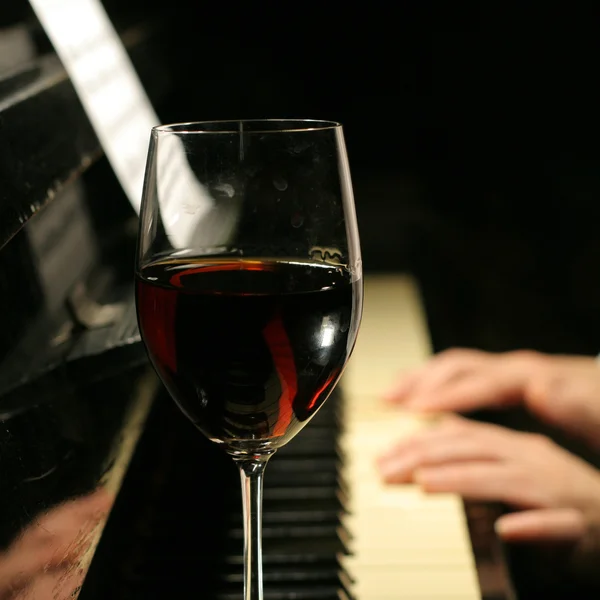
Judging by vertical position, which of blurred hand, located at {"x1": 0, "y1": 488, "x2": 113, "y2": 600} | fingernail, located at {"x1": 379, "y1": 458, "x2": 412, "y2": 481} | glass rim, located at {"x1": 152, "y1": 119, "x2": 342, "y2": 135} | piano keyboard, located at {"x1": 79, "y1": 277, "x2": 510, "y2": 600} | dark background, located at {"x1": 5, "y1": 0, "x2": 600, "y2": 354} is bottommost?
dark background, located at {"x1": 5, "y1": 0, "x2": 600, "y2": 354}

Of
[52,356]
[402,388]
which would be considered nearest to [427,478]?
[402,388]

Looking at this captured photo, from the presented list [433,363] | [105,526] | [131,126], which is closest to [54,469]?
[105,526]

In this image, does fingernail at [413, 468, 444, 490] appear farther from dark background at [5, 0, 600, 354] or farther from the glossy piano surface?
dark background at [5, 0, 600, 354]

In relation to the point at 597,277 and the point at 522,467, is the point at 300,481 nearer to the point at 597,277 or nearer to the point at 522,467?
the point at 522,467

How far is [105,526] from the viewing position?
80 cm

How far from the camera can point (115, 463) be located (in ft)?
2.69

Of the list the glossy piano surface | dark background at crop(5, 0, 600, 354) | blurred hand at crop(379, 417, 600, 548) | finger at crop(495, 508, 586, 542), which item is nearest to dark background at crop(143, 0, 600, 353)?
dark background at crop(5, 0, 600, 354)

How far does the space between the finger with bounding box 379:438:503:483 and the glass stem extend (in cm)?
50

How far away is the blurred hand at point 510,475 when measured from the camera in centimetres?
120

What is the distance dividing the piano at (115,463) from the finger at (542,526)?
3 cm

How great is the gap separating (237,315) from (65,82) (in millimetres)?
492

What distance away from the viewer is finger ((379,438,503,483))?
3.92ft

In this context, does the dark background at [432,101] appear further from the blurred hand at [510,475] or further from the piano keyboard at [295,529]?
the piano keyboard at [295,529]

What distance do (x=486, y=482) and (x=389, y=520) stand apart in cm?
27
